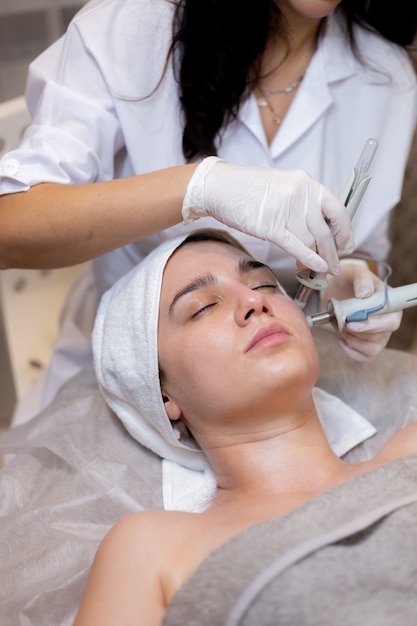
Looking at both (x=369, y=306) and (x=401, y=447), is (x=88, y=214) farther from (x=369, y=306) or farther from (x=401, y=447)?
(x=401, y=447)

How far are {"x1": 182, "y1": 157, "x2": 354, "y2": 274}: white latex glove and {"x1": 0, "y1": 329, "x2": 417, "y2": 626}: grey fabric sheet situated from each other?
41 cm

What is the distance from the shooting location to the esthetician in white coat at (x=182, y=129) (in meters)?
1.39

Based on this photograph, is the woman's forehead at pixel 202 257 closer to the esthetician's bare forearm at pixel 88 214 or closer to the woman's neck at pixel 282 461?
the esthetician's bare forearm at pixel 88 214

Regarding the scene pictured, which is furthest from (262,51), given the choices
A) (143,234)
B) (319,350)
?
(319,350)

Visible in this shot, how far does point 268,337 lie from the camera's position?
1298 mm

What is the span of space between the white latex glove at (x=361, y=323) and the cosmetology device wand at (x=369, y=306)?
0.10ft

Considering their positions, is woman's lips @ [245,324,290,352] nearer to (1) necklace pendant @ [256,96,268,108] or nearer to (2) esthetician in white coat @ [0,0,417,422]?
(2) esthetician in white coat @ [0,0,417,422]

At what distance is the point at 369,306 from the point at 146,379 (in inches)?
16.4

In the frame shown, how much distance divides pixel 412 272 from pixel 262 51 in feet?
3.03

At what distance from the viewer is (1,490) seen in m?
1.45

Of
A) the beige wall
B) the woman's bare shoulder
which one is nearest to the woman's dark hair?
the woman's bare shoulder

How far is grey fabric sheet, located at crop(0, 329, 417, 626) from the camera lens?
1289 mm

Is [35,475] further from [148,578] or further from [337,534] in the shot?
[337,534]

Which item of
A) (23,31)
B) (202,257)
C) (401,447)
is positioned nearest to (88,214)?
(202,257)
